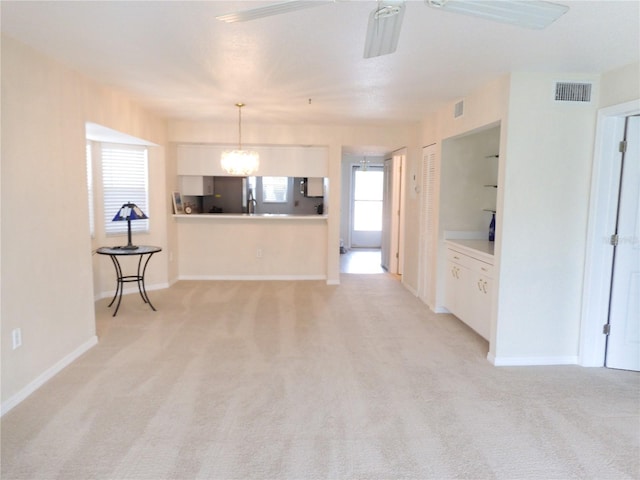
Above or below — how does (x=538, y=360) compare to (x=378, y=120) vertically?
below

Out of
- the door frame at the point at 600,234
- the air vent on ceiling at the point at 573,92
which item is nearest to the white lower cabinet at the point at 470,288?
the door frame at the point at 600,234

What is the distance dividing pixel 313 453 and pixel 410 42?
2496 millimetres

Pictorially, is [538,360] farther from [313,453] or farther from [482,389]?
[313,453]

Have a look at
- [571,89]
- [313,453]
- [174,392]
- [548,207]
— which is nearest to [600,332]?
[548,207]

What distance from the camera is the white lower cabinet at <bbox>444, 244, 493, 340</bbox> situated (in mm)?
3773

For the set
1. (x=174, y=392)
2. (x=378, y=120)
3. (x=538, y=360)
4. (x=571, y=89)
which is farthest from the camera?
(x=378, y=120)

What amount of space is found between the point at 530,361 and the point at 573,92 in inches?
86.0

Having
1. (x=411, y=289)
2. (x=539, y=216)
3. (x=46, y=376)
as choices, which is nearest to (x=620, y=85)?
(x=539, y=216)

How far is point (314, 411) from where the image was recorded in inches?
103

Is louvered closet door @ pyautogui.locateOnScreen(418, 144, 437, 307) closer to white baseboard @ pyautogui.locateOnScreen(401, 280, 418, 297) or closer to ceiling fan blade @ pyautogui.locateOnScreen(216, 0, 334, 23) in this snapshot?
white baseboard @ pyautogui.locateOnScreen(401, 280, 418, 297)

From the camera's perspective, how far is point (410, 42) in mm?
2598

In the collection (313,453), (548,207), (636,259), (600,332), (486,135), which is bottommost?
(313,453)

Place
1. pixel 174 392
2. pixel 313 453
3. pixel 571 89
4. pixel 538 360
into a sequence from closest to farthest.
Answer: pixel 313 453
pixel 174 392
pixel 571 89
pixel 538 360

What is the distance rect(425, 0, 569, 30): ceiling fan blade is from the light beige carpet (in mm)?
2136
